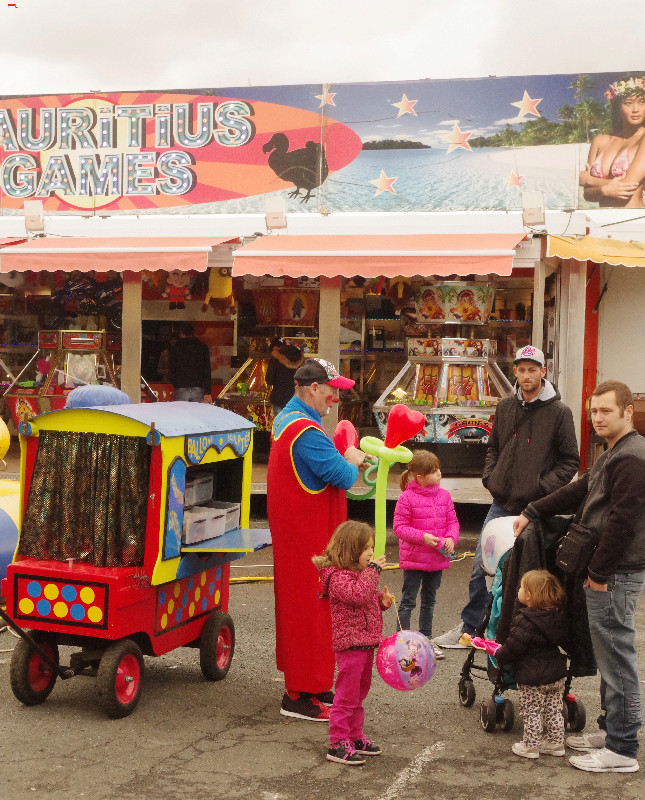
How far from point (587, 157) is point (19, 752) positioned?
9493 millimetres

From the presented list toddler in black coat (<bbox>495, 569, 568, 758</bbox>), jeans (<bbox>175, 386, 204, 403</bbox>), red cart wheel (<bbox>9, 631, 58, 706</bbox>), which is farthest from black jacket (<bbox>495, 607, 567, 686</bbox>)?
jeans (<bbox>175, 386, 204, 403</bbox>)

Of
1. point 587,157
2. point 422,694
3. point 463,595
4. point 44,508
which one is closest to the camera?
point 44,508

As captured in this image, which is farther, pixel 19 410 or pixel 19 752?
pixel 19 410

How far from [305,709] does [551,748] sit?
47.9 inches

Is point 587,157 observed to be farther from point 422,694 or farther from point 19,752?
point 19,752

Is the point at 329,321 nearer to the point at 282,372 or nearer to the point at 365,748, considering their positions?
the point at 282,372

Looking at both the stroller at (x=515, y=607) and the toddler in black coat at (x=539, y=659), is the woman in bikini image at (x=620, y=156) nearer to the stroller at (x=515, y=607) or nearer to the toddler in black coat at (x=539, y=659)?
the stroller at (x=515, y=607)

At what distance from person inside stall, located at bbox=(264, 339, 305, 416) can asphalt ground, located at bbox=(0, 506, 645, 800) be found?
586cm

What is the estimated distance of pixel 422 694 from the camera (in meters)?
5.58

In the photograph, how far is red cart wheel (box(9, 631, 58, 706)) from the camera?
5074 mm

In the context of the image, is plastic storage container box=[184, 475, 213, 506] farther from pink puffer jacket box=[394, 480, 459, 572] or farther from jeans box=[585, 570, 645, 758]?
jeans box=[585, 570, 645, 758]

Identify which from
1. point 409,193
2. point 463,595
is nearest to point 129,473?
point 463,595

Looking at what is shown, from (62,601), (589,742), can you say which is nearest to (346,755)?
(589,742)

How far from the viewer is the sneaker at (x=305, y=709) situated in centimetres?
511
